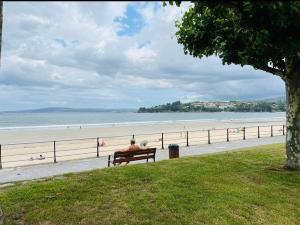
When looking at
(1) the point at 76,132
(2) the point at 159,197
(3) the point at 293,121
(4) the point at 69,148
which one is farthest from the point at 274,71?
(1) the point at 76,132

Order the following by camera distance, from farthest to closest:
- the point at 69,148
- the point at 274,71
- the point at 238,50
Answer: the point at 69,148, the point at 274,71, the point at 238,50

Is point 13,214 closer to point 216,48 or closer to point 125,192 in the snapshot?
point 125,192

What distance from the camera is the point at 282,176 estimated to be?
35.9 ft

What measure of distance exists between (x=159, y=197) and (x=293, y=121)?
207 inches

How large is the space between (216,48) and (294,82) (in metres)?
2.47

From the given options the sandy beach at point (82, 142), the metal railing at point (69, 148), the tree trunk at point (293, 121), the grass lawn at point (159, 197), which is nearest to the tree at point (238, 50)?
the tree trunk at point (293, 121)

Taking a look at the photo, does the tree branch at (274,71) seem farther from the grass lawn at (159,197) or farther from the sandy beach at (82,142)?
the sandy beach at (82,142)

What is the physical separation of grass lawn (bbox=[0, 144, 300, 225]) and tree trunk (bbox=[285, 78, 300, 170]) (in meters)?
0.48

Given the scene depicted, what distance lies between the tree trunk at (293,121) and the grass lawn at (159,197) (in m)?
0.48

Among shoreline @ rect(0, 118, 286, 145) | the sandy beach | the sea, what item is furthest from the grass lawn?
the sea

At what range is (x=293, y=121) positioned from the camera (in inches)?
449

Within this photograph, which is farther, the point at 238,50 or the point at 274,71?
the point at 274,71

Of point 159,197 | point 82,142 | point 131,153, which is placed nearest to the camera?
point 159,197

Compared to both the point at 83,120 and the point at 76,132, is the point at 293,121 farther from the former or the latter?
the point at 83,120
